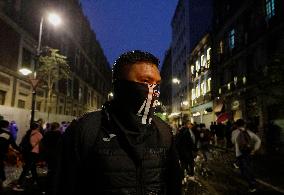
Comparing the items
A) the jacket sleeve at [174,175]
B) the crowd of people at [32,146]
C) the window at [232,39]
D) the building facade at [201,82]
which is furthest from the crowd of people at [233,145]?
the building facade at [201,82]

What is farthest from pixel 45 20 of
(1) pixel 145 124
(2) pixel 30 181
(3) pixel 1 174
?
(1) pixel 145 124

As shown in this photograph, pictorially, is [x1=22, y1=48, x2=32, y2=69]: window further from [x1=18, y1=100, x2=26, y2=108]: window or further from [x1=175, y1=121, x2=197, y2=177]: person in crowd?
[x1=175, y1=121, x2=197, y2=177]: person in crowd

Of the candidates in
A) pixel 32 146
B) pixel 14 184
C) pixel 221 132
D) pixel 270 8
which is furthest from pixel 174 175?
pixel 221 132

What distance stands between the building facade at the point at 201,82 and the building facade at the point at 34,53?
49.3ft

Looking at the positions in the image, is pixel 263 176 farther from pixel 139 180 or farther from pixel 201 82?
pixel 201 82

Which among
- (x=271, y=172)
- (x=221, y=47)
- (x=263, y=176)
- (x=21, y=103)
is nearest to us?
(x=263, y=176)

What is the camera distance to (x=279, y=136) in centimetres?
2109

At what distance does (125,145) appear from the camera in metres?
2.12

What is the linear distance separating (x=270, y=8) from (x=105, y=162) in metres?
23.5

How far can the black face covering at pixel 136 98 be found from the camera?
2.22m

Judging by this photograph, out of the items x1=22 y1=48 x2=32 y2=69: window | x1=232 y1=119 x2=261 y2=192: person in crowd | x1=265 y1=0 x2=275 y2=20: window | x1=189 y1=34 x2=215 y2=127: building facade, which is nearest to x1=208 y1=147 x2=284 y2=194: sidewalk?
x1=232 y1=119 x2=261 y2=192: person in crowd

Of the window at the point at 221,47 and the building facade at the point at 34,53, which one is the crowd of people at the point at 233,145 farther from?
the window at the point at 221,47

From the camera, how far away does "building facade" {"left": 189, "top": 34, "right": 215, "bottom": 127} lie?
3931cm

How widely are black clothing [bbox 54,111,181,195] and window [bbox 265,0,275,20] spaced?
2272 cm
